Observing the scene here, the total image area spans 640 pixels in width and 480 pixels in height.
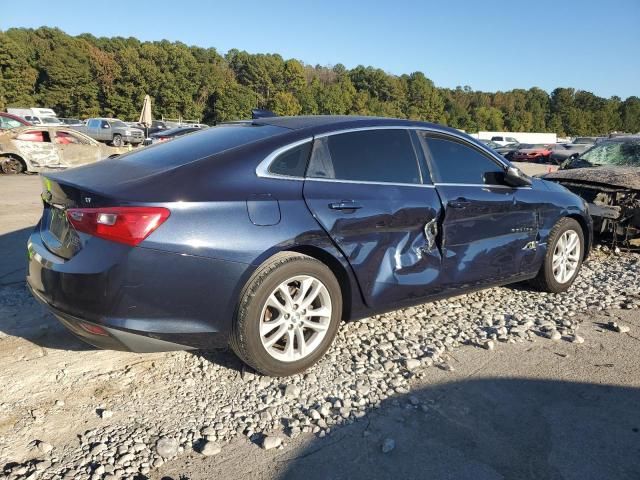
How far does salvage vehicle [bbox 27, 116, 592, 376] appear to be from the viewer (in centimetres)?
275

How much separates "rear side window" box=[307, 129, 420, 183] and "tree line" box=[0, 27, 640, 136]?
68706 mm

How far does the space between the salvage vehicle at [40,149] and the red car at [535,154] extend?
29.6m

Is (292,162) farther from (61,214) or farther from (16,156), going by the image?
(16,156)

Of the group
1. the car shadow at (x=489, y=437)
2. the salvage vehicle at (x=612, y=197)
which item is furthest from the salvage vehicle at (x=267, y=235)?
the salvage vehicle at (x=612, y=197)

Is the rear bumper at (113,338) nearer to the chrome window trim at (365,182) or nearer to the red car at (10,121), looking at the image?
the chrome window trim at (365,182)

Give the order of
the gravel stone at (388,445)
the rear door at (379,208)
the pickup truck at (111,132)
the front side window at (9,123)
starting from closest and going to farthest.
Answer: the gravel stone at (388,445) < the rear door at (379,208) < the front side window at (9,123) < the pickup truck at (111,132)

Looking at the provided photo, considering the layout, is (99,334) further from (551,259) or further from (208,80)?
(208,80)

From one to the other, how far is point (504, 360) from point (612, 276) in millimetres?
3059

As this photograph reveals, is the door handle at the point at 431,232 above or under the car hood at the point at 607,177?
under

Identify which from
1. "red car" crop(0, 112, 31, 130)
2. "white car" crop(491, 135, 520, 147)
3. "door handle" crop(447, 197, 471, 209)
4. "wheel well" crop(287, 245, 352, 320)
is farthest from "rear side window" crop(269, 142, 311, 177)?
"white car" crop(491, 135, 520, 147)

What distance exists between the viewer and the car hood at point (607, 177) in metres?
6.77

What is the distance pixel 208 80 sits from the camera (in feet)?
250

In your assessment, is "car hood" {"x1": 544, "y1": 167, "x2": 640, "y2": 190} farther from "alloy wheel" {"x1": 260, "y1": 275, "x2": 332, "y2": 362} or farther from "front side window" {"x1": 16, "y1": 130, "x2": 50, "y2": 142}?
"front side window" {"x1": 16, "y1": 130, "x2": 50, "y2": 142}

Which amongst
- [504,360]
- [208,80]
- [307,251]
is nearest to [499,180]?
[504,360]
